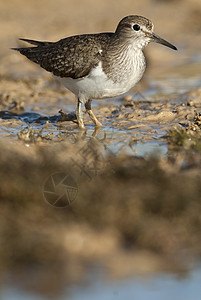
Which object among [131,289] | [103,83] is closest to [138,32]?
[103,83]

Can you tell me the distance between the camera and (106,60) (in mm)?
8242

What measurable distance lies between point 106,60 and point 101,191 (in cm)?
305

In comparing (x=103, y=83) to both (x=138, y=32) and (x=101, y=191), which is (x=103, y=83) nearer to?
(x=138, y=32)

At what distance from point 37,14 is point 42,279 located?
42.0 feet

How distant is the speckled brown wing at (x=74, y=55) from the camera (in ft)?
27.3

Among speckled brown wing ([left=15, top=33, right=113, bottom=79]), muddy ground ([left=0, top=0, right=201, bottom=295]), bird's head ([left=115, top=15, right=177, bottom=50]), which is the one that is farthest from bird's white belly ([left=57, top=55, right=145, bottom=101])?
muddy ground ([left=0, top=0, right=201, bottom=295])

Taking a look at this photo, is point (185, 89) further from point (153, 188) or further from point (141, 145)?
point (153, 188)

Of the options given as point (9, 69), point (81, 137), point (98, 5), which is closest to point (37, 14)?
point (98, 5)

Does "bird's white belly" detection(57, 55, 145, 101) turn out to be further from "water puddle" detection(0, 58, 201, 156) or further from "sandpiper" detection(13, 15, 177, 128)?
"water puddle" detection(0, 58, 201, 156)

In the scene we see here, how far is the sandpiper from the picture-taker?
8.20m

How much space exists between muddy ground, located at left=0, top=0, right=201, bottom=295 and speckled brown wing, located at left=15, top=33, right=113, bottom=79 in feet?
3.36

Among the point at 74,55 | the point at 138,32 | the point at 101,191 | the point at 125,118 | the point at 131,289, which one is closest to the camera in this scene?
the point at 131,289

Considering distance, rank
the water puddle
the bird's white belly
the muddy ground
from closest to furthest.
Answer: the muddy ground → the bird's white belly → the water puddle

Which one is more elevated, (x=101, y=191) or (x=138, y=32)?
(x=138, y=32)
